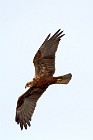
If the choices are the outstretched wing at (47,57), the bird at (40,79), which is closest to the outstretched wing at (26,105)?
the bird at (40,79)

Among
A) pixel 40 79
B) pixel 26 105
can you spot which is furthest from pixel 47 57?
pixel 26 105

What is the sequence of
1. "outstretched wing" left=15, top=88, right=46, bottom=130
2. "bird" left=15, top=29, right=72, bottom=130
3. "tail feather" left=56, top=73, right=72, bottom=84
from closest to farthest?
"tail feather" left=56, top=73, right=72, bottom=84 → "bird" left=15, top=29, right=72, bottom=130 → "outstretched wing" left=15, top=88, right=46, bottom=130

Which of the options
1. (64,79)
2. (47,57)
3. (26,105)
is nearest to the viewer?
(64,79)

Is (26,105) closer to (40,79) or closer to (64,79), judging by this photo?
(40,79)

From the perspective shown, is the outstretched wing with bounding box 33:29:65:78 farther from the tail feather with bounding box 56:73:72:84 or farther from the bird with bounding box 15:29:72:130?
the tail feather with bounding box 56:73:72:84

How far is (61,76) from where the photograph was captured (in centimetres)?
1504

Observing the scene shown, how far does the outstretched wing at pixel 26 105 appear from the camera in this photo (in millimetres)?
15703

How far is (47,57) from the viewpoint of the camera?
15.5 meters

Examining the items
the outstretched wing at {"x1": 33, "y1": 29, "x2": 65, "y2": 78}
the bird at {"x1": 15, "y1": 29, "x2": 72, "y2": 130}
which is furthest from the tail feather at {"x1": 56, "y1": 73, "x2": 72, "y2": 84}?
the outstretched wing at {"x1": 33, "y1": 29, "x2": 65, "y2": 78}

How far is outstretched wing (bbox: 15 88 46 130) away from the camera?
51.5ft

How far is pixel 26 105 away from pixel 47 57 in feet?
6.51

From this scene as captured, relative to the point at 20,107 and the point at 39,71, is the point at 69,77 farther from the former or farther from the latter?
the point at 20,107

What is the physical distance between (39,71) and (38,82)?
489 millimetres

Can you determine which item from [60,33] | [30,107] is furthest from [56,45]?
[30,107]
